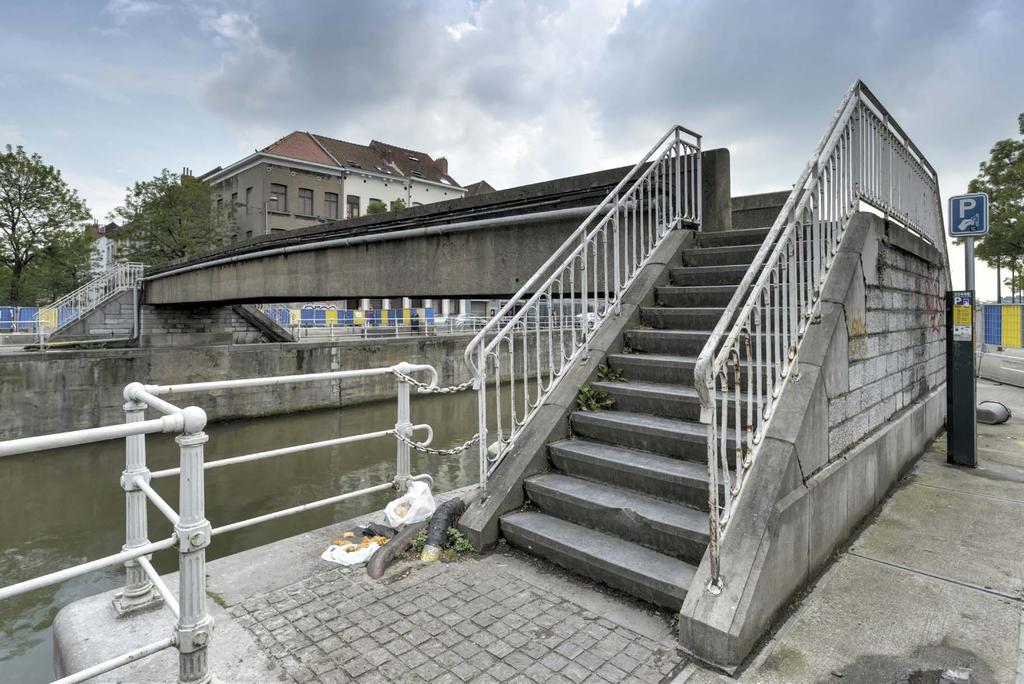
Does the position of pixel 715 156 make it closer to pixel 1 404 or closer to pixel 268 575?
pixel 268 575

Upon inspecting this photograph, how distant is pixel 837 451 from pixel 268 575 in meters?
3.92

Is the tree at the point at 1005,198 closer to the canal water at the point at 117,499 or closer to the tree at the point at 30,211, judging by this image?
the canal water at the point at 117,499

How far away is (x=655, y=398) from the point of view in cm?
421

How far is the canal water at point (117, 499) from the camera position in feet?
16.5

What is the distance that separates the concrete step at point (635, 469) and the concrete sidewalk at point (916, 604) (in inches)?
32.9

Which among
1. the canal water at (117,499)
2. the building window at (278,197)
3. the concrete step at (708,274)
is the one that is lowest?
the canal water at (117,499)

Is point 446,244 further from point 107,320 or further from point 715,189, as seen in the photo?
point 107,320

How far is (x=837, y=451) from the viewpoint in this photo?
3.76 metres

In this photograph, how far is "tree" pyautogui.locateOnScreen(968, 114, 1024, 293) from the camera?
71.9 feet

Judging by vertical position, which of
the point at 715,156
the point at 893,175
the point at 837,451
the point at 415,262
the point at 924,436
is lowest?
the point at 924,436

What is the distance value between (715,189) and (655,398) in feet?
10.4

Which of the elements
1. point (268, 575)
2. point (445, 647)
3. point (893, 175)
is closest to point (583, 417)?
point (445, 647)

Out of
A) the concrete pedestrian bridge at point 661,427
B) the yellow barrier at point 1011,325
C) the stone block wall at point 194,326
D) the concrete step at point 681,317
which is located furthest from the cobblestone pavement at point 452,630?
the stone block wall at point 194,326

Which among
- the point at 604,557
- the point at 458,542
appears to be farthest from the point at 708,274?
the point at 458,542
